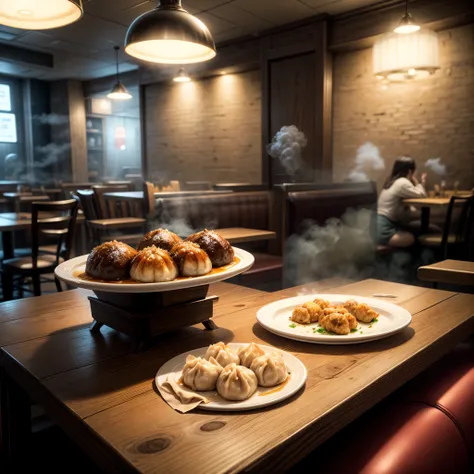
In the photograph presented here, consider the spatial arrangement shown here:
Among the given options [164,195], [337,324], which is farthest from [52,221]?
[337,324]

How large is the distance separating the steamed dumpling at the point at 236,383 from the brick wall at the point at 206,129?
6855 millimetres

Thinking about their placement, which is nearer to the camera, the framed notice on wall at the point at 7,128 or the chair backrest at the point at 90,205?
the chair backrest at the point at 90,205

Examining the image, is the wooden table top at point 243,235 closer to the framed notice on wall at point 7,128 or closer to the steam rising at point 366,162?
Result: the steam rising at point 366,162

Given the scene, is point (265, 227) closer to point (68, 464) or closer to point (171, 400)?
point (68, 464)

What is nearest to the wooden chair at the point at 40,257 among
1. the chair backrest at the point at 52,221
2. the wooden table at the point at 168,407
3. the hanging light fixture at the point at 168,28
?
the chair backrest at the point at 52,221

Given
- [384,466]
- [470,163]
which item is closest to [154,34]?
[384,466]

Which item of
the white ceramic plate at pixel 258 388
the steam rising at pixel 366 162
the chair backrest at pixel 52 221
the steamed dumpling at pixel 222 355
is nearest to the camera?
the white ceramic plate at pixel 258 388

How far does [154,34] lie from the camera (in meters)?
1.98

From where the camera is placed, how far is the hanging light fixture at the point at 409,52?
16.6 ft

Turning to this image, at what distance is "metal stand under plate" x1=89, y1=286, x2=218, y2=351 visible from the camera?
1.14 metres

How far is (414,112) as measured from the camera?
601 cm

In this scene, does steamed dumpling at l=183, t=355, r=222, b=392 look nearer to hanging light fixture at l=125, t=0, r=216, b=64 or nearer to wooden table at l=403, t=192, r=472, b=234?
hanging light fixture at l=125, t=0, r=216, b=64

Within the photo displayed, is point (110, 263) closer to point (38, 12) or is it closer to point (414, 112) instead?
point (38, 12)

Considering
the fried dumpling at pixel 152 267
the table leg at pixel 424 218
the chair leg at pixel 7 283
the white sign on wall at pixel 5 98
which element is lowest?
the chair leg at pixel 7 283
